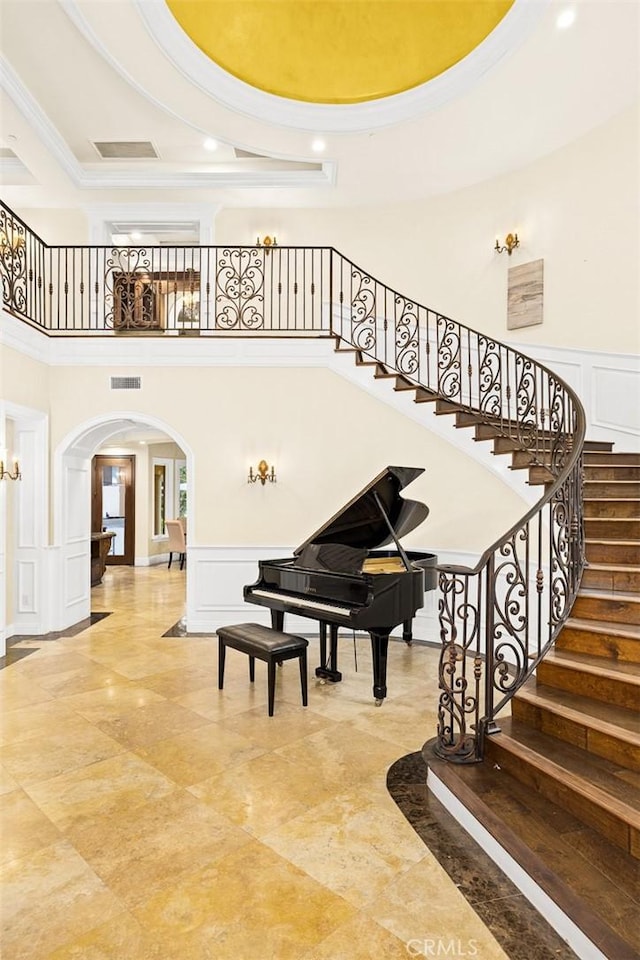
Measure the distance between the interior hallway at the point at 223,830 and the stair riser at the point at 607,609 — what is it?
1.33 m

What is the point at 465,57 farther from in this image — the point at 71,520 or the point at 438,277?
the point at 71,520

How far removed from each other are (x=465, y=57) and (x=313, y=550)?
5.35 m

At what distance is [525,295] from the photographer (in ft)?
23.6

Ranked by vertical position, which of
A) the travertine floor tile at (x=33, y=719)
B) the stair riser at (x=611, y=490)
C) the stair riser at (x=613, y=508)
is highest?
the stair riser at (x=611, y=490)

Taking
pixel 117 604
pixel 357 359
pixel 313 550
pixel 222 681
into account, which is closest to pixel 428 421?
pixel 357 359

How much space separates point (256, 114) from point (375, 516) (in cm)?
512

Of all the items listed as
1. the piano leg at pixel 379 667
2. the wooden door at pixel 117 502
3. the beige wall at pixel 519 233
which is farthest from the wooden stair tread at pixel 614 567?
the wooden door at pixel 117 502

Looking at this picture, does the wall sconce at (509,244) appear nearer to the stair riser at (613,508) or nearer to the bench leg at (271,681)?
the stair riser at (613,508)

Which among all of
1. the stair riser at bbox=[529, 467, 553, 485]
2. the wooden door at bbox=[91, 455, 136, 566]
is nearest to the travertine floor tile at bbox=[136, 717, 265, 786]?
the stair riser at bbox=[529, 467, 553, 485]

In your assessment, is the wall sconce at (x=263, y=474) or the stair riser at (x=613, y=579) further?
the wall sconce at (x=263, y=474)

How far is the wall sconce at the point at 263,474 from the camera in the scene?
21.1 feet

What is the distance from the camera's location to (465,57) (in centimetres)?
555

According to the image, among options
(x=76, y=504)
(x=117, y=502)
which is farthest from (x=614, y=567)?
(x=117, y=502)

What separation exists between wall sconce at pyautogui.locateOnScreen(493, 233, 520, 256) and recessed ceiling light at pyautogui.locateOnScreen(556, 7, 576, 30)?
2.38 metres
